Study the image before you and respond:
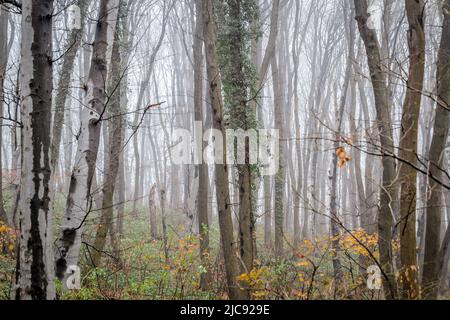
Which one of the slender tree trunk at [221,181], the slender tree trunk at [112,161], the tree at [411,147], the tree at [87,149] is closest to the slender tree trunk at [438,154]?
the tree at [411,147]

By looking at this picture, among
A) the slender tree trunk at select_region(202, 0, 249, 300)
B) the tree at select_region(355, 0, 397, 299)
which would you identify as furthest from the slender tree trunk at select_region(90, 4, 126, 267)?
the tree at select_region(355, 0, 397, 299)

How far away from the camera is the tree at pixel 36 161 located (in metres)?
3.58

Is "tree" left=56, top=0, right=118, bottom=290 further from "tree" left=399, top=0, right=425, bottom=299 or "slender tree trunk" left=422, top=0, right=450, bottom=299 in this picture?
"slender tree trunk" left=422, top=0, right=450, bottom=299

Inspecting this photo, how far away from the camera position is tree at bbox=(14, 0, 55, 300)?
3.58m

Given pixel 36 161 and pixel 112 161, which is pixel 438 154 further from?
pixel 112 161

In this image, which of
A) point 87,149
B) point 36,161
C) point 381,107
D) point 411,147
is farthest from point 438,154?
point 36,161

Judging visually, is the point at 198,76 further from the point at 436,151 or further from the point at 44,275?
the point at 44,275

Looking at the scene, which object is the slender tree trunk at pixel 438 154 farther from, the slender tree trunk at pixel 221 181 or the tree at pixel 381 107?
the slender tree trunk at pixel 221 181

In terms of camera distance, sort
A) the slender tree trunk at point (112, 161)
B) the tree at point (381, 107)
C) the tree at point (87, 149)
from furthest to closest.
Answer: the slender tree trunk at point (112, 161), the tree at point (381, 107), the tree at point (87, 149)

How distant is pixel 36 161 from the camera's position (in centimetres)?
366

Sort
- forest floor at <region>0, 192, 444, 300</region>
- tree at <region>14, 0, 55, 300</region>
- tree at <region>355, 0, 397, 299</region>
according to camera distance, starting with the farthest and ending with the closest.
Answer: tree at <region>355, 0, 397, 299</region>
forest floor at <region>0, 192, 444, 300</region>
tree at <region>14, 0, 55, 300</region>
